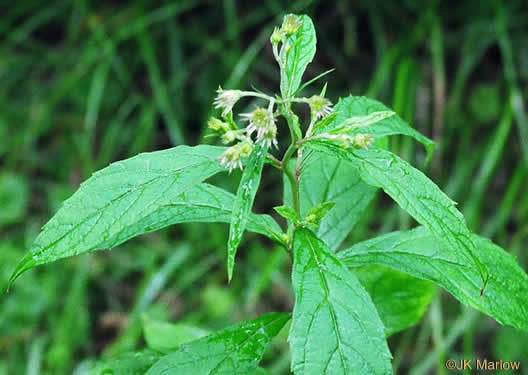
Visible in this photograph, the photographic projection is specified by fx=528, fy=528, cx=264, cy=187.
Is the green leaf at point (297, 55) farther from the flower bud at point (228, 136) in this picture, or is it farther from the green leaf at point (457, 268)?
the green leaf at point (457, 268)

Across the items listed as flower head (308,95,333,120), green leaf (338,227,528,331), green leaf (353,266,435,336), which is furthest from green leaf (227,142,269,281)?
green leaf (353,266,435,336)

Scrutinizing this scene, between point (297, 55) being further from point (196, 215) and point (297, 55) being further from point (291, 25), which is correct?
point (196, 215)

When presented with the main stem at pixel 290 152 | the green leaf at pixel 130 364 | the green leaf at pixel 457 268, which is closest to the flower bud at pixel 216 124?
the main stem at pixel 290 152

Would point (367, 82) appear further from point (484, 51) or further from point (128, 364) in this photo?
point (128, 364)

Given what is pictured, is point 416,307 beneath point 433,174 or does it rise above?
beneath

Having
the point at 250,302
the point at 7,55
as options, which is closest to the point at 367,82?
the point at 250,302

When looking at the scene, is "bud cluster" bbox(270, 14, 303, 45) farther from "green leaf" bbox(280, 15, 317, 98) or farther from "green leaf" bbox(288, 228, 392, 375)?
"green leaf" bbox(288, 228, 392, 375)

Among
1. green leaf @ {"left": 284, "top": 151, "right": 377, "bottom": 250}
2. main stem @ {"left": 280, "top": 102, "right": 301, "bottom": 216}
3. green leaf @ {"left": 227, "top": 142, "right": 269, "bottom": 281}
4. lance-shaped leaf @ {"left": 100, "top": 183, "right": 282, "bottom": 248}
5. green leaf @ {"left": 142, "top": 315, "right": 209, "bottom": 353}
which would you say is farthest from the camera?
green leaf @ {"left": 142, "top": 315, "right": 209, "bottom": 353}
